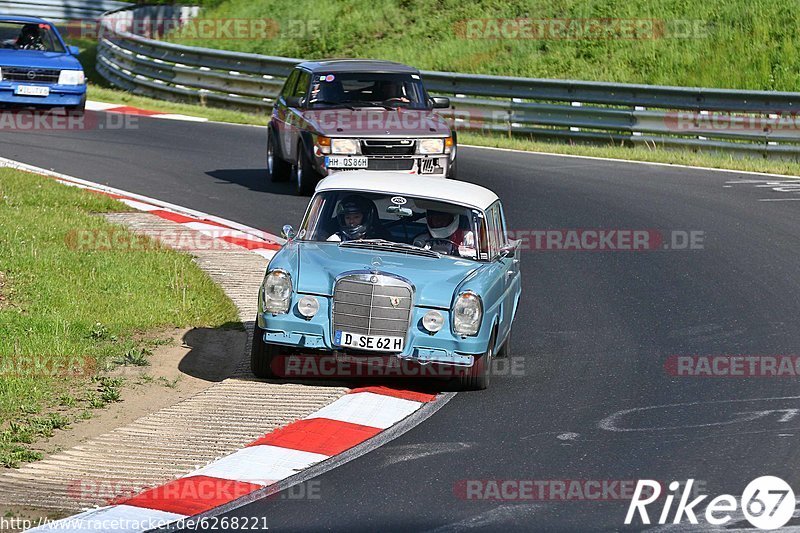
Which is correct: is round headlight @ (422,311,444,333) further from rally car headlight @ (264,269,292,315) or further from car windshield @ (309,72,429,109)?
car windshield @ (309,72,429,109)

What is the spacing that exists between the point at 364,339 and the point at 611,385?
1824 millimetres

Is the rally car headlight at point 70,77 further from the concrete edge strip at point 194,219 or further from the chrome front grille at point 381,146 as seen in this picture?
the chrome front grille at point 381,146

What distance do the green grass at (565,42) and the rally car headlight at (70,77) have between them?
1070cm

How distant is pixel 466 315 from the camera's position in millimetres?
8898

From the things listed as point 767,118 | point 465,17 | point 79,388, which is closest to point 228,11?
point 465,17

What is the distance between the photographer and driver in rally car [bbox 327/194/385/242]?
32.1ft

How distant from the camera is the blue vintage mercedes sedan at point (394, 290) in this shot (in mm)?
8883

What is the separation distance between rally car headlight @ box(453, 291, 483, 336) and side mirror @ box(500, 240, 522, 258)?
3.48ft

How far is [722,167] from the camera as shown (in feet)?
66.5

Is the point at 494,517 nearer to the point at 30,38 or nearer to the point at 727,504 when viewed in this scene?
the point at 727,504

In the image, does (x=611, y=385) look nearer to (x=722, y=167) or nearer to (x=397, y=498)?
(x=397, y=498)

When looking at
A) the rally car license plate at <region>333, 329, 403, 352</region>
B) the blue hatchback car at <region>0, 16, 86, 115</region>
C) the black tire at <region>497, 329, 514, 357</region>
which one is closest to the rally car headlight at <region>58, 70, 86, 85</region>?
the blue hatchback car at <region>0, 16, 86, 115</region>

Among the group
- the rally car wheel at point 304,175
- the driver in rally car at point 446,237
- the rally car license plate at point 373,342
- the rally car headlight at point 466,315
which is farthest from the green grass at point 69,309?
the rally car wheel at point 304,175

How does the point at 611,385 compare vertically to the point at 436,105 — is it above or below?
below
